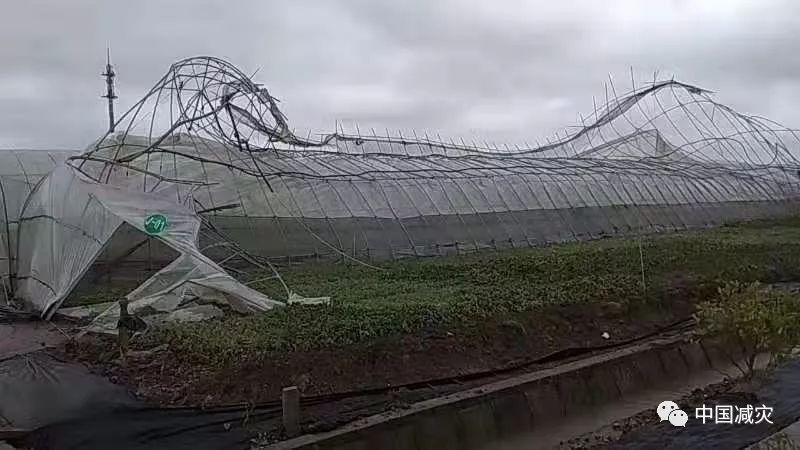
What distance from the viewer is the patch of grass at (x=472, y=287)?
8618mm

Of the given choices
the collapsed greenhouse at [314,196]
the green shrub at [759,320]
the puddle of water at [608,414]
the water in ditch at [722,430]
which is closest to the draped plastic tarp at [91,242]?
the collapsed greenhouse at [314,196]

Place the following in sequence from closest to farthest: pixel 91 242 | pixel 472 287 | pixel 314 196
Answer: pixel 472 287
pixel 91 242
pixel 314 196

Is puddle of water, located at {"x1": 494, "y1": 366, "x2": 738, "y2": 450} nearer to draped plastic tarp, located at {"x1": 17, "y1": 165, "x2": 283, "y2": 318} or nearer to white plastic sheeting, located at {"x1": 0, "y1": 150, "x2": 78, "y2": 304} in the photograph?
draped plastic tarp, located at {"x1": 17, "y1": 165, "x2": 283, "y2": 318}

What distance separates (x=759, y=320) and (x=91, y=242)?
363 inches

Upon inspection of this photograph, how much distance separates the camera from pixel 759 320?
7219 millimetres

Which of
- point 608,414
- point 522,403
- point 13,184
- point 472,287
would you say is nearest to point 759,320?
point 608,414

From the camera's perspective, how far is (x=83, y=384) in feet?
25.6

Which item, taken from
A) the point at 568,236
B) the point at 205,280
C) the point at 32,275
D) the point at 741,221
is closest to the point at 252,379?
the point at 205,280

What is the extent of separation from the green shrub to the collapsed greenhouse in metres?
5.69

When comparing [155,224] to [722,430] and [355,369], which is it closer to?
[355,369]

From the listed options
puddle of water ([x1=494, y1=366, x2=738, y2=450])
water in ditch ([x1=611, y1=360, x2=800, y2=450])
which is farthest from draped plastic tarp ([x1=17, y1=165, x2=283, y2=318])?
water in ditch ([x1=611, y1=360, x2=800, y2=450])

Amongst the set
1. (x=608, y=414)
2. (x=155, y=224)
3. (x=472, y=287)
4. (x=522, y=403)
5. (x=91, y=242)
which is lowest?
(x=608, y=414)

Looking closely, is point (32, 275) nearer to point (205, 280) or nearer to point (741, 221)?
point (205, 280)

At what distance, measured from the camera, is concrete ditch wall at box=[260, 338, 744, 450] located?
6.86 metres
